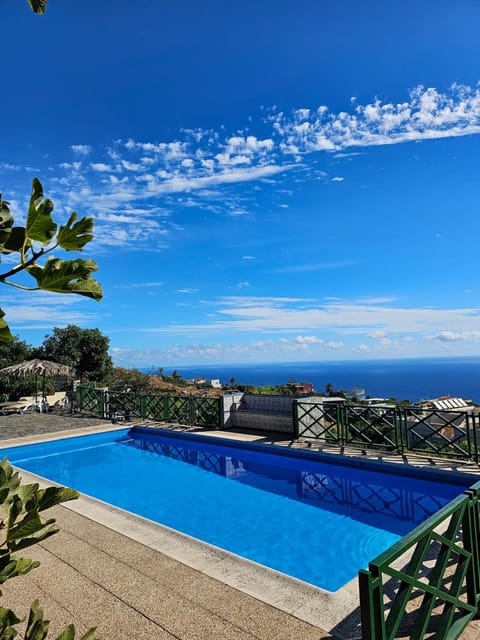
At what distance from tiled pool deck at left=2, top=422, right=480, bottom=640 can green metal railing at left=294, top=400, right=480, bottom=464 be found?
5188mm

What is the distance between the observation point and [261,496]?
7977mm

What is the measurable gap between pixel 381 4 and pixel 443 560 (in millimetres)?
8148

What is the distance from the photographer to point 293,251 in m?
22.5

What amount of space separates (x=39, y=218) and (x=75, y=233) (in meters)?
0.09

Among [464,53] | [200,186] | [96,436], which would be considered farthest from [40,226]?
[200,186]

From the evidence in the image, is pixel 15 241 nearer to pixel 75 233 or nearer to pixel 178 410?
pixel 75 233

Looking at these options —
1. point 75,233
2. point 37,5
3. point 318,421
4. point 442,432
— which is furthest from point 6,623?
point 318,421

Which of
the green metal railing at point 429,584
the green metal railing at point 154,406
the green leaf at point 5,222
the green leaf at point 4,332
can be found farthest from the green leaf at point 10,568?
the green metal railing at point 154,406

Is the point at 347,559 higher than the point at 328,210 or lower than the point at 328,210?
lower

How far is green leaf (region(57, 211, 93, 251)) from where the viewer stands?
3.39ft

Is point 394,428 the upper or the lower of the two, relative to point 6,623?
lower

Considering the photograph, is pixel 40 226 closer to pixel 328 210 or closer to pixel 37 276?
pixel 37 276

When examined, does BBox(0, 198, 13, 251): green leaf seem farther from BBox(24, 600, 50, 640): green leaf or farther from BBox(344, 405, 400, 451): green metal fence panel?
BBox(344, 405, 400, 451): green metal fence panel

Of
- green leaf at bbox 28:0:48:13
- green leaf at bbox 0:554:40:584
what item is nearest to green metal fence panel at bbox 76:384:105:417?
green leaf at bbox 0:554:40:584
